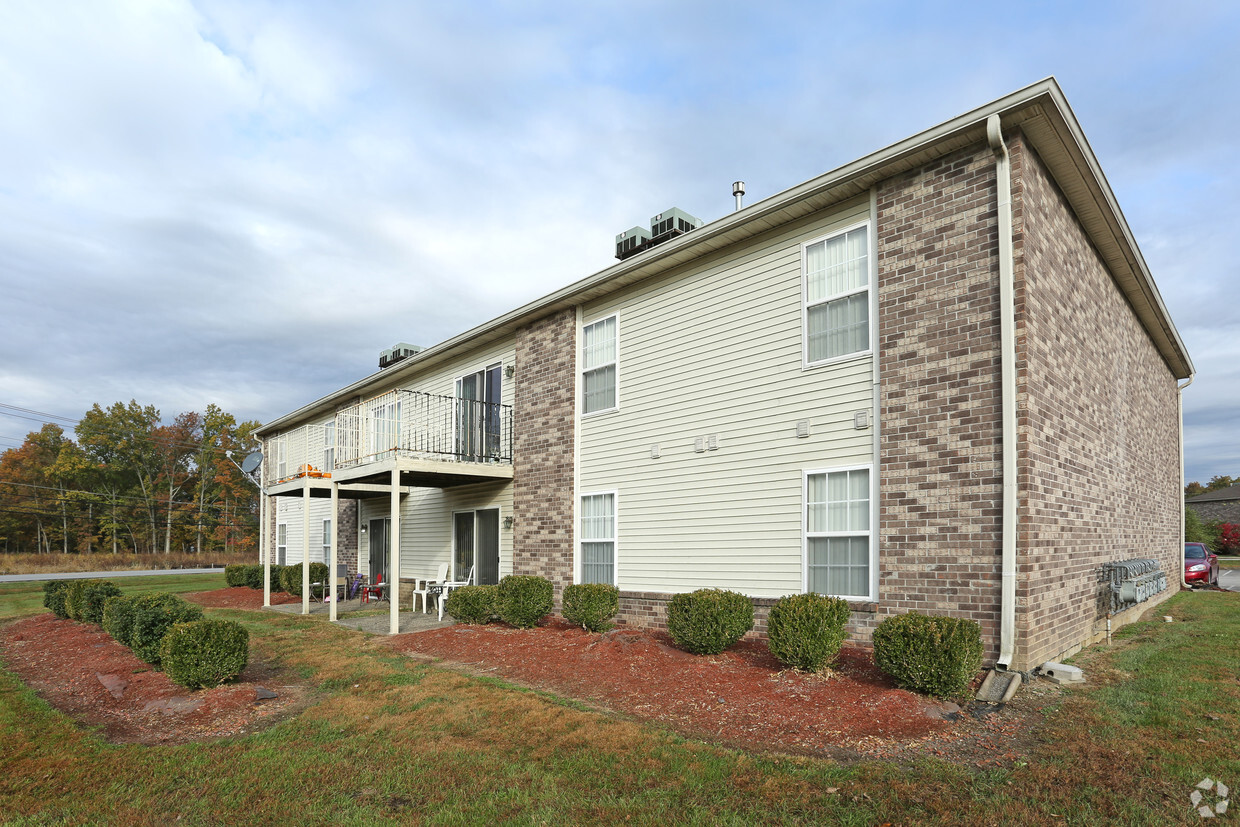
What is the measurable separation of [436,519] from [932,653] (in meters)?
12.3

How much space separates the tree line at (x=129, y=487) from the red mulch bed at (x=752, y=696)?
52.4 meters

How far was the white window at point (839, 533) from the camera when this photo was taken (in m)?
8.21

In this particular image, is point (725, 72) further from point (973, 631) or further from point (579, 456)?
point (973, 631)

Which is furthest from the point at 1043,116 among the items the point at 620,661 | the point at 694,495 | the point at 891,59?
the point at 620,661

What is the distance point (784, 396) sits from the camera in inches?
366

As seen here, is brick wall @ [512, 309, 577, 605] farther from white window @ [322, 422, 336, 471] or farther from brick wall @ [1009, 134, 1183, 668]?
white window @ [322, 422, 336, 471]

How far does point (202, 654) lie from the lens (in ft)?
24.6

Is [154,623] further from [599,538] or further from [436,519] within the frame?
[436,519]

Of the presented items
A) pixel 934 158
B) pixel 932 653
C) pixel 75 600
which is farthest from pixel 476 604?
pixel 934 158

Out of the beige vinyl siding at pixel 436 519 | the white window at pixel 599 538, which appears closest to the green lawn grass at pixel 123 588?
the beige vinyl siding at pixel 436 519

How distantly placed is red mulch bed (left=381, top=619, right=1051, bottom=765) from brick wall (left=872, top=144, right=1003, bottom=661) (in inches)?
46.7

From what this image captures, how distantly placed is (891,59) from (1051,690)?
7844 mm

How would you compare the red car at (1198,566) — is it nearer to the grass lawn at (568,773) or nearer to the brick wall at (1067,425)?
the brick wall at (1067,425)

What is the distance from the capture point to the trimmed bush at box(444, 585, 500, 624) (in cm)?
1213
